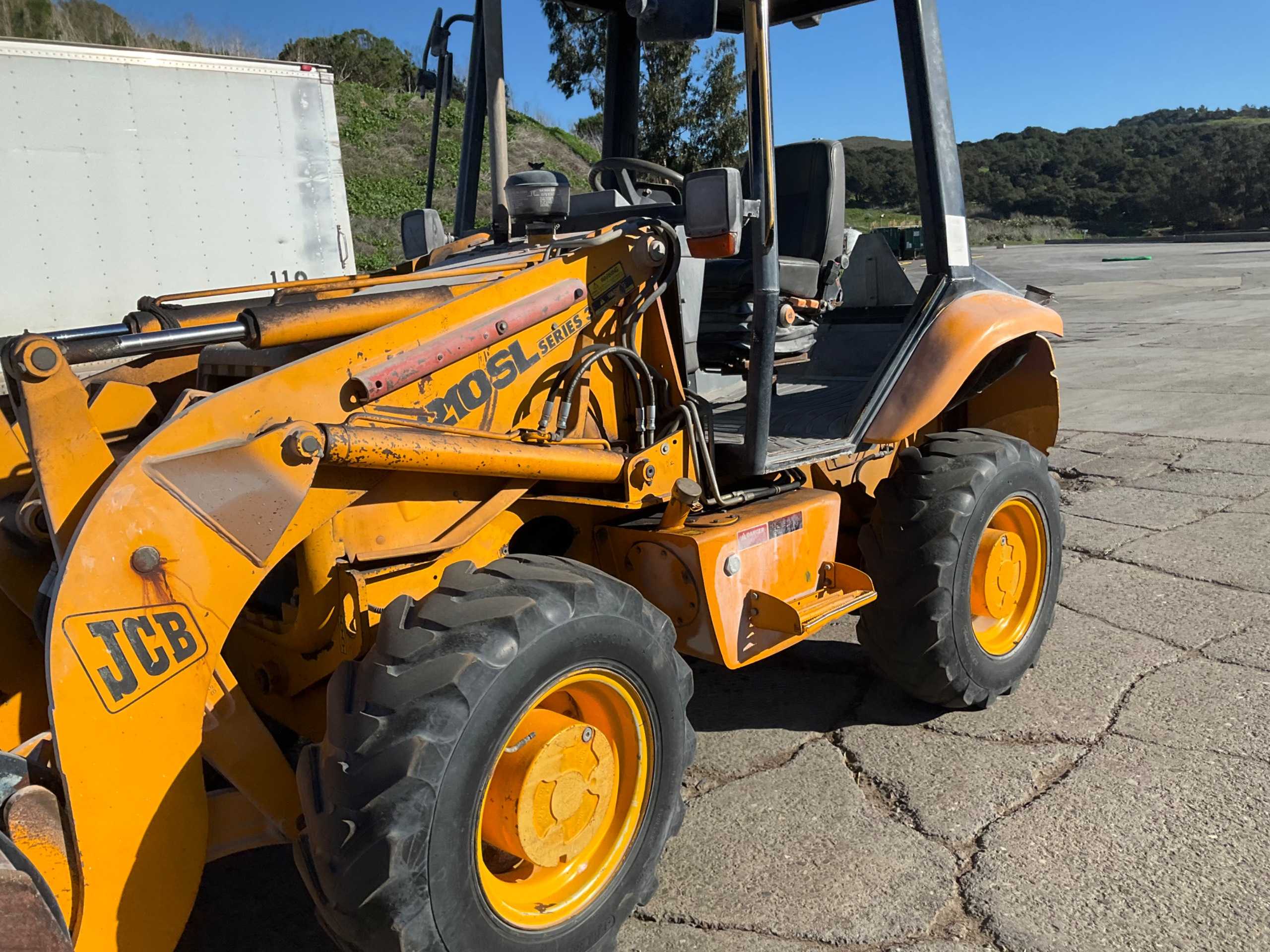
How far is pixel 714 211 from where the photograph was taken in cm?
274

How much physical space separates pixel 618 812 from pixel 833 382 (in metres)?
2.16

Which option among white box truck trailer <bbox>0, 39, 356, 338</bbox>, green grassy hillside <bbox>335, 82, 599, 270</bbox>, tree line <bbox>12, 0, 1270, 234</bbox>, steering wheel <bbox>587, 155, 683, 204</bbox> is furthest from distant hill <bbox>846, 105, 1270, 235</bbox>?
steering wheel <bbox>587, 155, 683, 204</bbox>

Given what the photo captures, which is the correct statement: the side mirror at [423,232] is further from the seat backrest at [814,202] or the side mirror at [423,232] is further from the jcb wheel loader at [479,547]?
the seat backrest at [814,202]

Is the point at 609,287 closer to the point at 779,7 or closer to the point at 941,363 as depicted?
the point at 941,363

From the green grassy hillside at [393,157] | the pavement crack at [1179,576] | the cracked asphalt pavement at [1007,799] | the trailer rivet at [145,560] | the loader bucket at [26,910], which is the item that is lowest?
the cracked asphalt pavement at [1007,799]

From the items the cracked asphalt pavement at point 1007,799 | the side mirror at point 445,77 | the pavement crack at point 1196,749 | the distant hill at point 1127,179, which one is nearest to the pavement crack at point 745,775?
the cracked asphalt pavement at point 1007,799

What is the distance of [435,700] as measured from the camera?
6.79ft

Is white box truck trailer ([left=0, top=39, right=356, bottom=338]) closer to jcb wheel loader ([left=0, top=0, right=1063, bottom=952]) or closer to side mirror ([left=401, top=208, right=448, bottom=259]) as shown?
side mirror ([left=401, top=208, right=448, bottom=259])

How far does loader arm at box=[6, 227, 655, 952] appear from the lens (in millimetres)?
1879

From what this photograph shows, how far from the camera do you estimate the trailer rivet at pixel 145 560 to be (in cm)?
195

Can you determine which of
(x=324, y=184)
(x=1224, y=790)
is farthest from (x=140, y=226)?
(x=1224, y=790)

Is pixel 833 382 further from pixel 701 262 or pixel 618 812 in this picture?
pixel 618 812

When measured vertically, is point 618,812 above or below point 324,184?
below

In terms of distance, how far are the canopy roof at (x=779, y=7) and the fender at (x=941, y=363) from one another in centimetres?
131
